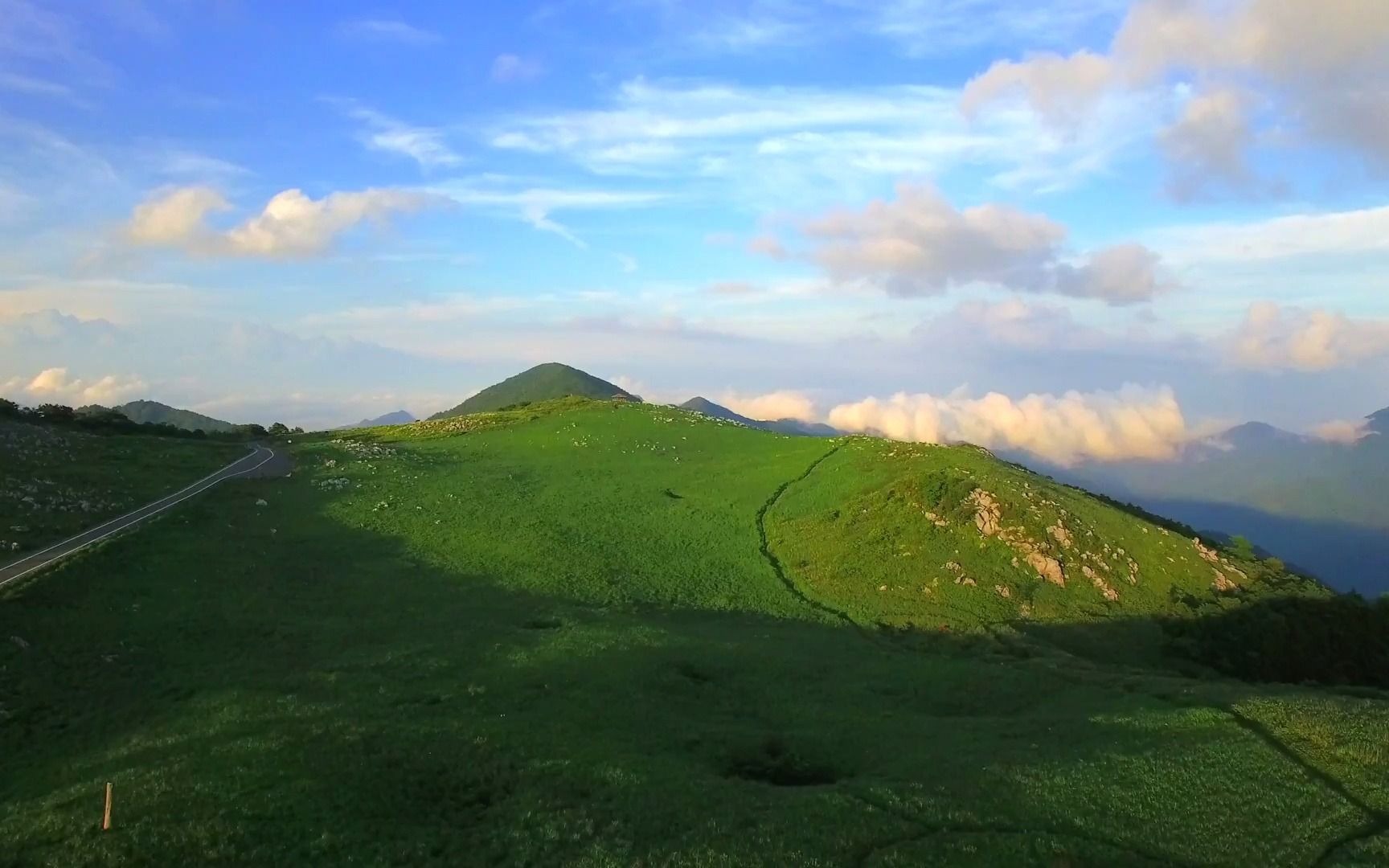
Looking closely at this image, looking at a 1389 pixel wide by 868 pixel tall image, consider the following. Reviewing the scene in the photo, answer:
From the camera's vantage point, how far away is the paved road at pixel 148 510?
3784 cm

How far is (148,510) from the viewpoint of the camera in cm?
5159

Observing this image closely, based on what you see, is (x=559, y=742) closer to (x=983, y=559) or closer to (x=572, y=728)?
(x=572, y=728)

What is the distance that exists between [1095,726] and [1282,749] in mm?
5878

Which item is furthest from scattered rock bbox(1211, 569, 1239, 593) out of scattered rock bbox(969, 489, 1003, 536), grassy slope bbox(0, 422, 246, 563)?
grassy slope bbox(0, 422, 246, 563)

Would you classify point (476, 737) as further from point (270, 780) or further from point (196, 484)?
point (196, 484)

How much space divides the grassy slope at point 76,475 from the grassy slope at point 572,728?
495cm

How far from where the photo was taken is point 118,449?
67.4m

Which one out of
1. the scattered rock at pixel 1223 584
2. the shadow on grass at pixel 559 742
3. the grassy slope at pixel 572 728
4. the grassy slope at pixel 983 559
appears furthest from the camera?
the scattered rock at pixel 1223 584

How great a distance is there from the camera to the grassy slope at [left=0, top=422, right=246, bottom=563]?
4500 centimetres

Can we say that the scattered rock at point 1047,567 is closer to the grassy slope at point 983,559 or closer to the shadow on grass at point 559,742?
the grassy slope at point 983,559

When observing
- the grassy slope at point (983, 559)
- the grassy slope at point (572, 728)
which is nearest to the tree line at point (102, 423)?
the grassy slope at point (572, 728)

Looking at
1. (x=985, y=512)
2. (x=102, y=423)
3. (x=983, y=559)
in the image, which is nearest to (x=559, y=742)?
(x=983, y=559)

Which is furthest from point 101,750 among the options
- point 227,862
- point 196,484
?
point 196,484

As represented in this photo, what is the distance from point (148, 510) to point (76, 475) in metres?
8.57
